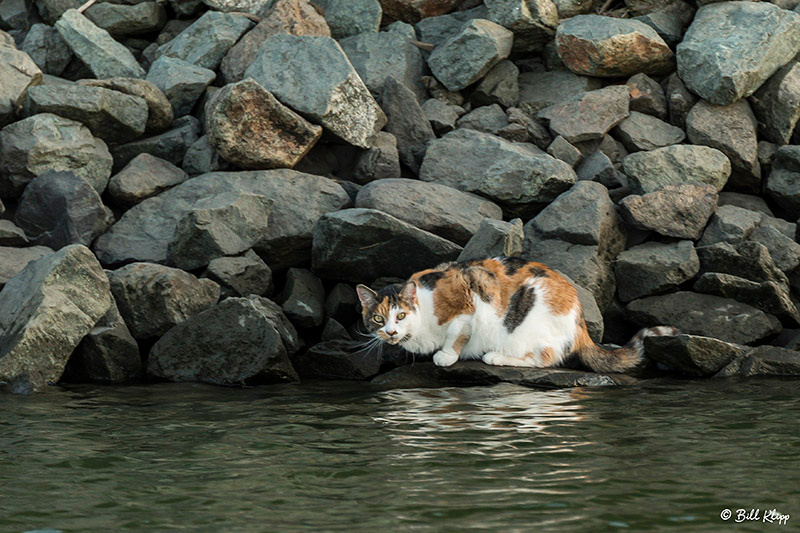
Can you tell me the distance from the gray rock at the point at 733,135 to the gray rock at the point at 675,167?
0.25 m

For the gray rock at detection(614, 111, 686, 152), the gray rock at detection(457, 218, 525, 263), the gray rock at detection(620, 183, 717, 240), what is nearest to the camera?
the gray rock at detection(457, 218, 525, 263)

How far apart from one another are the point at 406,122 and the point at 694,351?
518 cm

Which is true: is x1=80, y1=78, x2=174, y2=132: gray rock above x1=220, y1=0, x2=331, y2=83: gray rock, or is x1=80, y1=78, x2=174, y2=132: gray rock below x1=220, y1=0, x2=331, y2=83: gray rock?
below

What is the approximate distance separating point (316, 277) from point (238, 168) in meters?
2.05

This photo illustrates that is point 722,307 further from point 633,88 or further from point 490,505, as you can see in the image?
point 490,505

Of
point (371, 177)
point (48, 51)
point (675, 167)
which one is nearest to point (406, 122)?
point (371, 177)

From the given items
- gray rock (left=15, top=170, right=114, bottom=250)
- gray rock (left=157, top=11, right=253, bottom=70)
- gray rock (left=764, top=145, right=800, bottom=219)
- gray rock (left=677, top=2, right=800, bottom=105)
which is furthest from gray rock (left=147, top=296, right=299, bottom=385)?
gray rock (left=677, top=2, right=800, bottom=105)

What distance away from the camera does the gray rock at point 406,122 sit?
1227 cm

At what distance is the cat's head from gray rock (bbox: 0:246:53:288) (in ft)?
12.3

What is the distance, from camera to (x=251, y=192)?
10922 mm

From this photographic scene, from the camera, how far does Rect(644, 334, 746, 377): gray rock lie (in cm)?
874

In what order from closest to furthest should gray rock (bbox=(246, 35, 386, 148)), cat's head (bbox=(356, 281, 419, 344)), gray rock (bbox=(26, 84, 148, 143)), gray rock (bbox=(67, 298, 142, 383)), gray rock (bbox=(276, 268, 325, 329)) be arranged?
cat's head (bbox=(356, 281, 419, 344)) < gray rock (bbox=(67, 298, 142, 383)) < gray rock (bbox=(276, 268, 325, 329)) < gray rock (bbox=(246, 35, 386, 148)) < gray rock (bbox=(26, 84, 148, 143))

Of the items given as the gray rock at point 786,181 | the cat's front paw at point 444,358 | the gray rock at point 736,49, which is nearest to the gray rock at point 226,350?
the cat's front paw at point 444,358

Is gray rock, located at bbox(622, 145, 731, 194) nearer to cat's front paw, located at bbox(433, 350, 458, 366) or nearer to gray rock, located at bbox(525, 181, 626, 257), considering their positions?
gray rock, located at bbox(525, 181, 626, 257)
